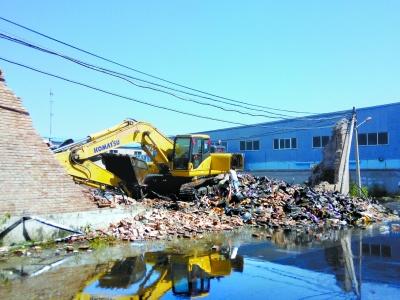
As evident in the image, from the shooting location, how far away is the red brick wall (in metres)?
11.9

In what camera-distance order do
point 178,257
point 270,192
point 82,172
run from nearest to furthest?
point 178,257 < point 82,172 < point 270,192

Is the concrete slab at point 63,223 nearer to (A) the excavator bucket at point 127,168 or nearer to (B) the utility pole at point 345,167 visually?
(A) the excavator bucket at point 127,168

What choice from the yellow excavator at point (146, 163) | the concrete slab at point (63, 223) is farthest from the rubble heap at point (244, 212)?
the yellow excavator at point (146, 163)

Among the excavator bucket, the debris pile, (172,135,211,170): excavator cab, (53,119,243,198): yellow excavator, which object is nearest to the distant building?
(53,119,243,198): yellow excavator

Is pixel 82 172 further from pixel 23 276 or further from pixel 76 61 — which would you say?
pixel 23 276

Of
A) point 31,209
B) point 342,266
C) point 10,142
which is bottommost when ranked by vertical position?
point 342,266

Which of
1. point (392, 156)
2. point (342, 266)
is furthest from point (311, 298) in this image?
point (392, 156)

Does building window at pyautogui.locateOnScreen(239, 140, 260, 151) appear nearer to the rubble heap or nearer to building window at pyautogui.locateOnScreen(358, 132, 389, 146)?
building window at pyautogui.locateOnScreen(358, 132, 389, 146)

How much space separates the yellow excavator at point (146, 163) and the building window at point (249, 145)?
3240cm

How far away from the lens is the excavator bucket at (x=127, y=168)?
18109 millimetres

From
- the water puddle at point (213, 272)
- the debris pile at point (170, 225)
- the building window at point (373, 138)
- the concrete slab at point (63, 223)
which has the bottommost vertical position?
the water puddle at point (213, 272)

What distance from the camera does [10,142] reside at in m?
12.1

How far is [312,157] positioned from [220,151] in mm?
26395

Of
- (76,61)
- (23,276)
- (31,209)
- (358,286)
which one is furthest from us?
(76,61)
